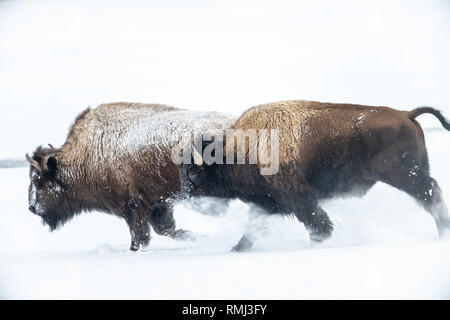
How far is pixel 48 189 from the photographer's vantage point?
7887mm

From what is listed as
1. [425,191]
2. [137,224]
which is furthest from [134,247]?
[425,191]

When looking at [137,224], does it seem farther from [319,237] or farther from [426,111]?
[426,111]

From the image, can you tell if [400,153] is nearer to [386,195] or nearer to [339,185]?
[339,185]

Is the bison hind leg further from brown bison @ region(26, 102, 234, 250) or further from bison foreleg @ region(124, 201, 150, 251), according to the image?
bison foreleg @ region(124, 201, 150, 251)

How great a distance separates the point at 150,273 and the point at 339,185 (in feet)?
7.77

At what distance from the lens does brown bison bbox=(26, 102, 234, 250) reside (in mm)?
7488

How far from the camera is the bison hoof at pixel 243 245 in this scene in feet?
22.6

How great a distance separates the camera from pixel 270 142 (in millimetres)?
6762

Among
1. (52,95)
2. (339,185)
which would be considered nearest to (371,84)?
(52,95)

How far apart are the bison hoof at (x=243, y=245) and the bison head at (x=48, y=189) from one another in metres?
2.38

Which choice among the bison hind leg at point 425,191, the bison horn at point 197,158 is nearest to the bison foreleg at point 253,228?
the bison horn at point 197,158

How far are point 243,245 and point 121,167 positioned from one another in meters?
1.78

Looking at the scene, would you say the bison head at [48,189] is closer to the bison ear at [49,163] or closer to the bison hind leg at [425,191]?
the bison ear at [49,163]

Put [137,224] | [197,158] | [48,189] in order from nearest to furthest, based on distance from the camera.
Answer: [197,158]
[137,224]
[48,189]
